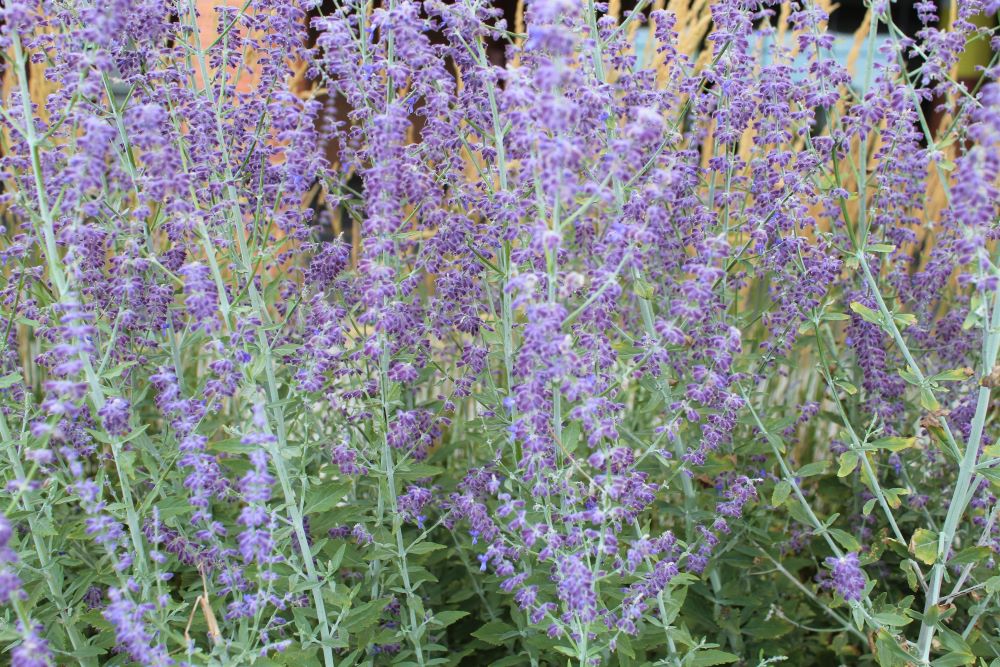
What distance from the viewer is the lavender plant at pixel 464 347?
233 cm

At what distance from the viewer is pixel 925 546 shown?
2789mm

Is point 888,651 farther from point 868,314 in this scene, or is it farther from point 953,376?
point 868,314

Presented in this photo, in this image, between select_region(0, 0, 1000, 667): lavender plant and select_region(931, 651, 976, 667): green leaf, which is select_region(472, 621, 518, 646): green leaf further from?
select_region(931, 651, 976, 667): green leaf

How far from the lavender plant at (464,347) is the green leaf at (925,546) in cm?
1

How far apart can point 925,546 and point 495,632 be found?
134 centimetres

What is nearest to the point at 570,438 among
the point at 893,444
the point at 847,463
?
the point at 847,463

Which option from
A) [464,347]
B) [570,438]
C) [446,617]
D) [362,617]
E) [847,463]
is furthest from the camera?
[464,347]

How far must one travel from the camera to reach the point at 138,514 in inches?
101

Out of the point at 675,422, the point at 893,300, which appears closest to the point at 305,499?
the point at 675,422

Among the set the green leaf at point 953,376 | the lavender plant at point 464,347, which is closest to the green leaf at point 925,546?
the lavender plant at point 464,347

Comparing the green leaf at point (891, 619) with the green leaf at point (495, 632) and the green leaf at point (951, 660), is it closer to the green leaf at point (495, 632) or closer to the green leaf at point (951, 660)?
the green leaf at point (951, 660)

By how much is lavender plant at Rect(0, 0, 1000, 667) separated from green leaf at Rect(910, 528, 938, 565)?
0.01 meters

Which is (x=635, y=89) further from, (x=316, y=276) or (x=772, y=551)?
(x=772, y=551)

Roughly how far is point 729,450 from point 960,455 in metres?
0.82
